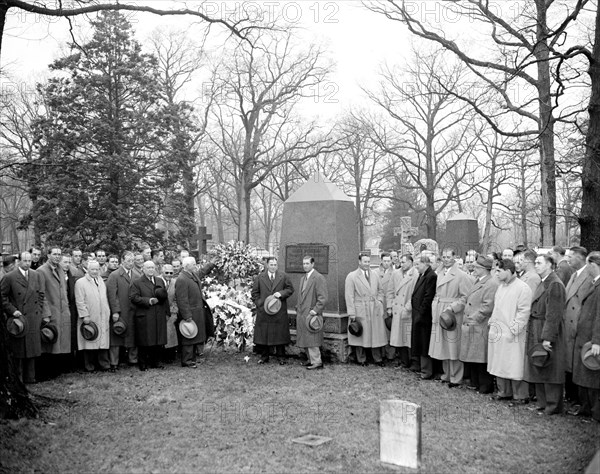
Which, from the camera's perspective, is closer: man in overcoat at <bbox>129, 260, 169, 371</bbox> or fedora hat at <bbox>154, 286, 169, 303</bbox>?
man in overcoat at <bbox>129, 260, 169, 371</bbox>

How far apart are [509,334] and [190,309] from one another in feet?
17.9

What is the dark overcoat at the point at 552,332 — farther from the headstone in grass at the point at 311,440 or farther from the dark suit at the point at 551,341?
the headstone in grass at the point at 311,440

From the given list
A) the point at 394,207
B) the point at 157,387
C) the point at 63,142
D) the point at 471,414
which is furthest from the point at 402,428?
the point at 394,207

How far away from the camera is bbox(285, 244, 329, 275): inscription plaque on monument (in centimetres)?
1100

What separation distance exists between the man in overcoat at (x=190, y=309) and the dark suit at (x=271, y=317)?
963 mm

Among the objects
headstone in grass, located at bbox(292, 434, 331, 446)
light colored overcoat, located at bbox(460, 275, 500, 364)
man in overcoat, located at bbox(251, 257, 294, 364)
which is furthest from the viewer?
man in overcoat, located at bbox(251, 257, 294, 364)

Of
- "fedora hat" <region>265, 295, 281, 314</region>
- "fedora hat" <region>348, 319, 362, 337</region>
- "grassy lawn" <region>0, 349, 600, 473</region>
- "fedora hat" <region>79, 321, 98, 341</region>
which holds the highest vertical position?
"fedora hat" <region>265, 295, 281, 314</region>

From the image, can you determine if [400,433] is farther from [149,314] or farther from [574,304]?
[149,314]

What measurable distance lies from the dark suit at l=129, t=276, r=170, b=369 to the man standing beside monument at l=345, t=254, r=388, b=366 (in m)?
3.31

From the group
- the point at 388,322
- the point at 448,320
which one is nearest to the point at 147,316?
the point at 388,322

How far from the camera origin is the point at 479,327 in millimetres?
8500

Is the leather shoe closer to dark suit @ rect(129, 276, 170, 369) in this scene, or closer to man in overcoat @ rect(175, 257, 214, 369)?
man in overcoat @ rect(175, 257, 214, 369)

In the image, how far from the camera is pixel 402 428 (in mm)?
→ 5246

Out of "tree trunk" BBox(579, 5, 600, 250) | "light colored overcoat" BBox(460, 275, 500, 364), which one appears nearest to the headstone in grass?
"light colored overcoat" BBox(460, 275, 500, 364)
